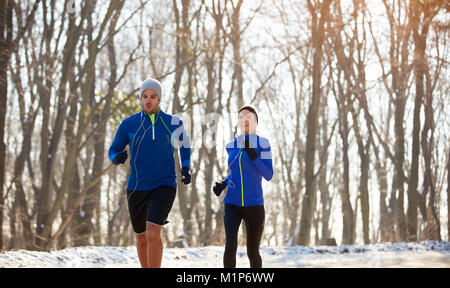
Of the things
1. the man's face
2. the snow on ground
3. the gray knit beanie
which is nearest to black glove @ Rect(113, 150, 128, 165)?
the man's face

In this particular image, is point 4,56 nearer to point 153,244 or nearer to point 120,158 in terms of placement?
point 120,158

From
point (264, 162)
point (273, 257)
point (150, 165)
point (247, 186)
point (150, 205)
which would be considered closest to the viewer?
point (150, 205)

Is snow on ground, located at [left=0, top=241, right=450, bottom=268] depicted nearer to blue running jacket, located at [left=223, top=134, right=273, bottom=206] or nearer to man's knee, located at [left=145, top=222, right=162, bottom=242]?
man's knee, located at [left=145, top=222, right=162, bottom=242]

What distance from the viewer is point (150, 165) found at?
5.57m

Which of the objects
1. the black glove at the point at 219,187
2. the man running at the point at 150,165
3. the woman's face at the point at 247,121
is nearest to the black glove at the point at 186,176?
the man running at the point at 150,165

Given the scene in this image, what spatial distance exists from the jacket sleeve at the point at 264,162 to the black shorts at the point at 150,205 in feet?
3.03

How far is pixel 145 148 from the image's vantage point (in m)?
5.62

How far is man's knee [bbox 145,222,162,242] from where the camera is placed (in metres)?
5.32

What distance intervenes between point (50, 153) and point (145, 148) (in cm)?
1037

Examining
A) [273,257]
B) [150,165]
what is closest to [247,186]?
[150,165]

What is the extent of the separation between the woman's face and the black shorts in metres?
1.09

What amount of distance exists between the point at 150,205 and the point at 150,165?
38 cm
